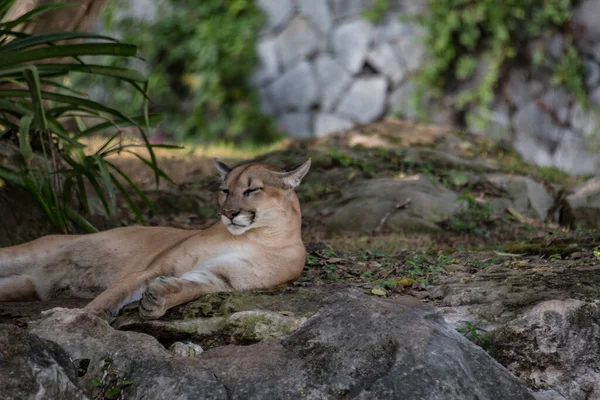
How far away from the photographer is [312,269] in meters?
5.20

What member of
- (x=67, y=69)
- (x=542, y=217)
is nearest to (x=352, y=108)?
(x=542, y=217)

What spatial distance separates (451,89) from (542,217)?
498cm

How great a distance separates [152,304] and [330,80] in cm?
936

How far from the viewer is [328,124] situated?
13.0 meters

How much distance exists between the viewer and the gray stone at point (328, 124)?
12961 mm

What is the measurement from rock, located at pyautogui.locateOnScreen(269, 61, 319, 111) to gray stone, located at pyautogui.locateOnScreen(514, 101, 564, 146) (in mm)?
3116

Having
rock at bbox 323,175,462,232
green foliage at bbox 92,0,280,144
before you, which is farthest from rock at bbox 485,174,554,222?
green foliage at bbox 92,0,280,144

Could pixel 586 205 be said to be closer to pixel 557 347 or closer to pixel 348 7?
pixel 557 347

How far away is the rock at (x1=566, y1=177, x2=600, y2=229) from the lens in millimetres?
7859

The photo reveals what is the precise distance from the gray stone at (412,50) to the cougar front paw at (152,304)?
9.67 meters

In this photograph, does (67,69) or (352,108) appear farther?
(352,108)

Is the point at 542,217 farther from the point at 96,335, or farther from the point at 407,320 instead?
the point at 96,335

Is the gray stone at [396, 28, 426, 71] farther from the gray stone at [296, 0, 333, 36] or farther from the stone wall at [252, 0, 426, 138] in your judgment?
the gray stone at [296, 0, 333, 36]

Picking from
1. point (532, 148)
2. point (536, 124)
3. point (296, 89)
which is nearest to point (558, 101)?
point (536, 124)
